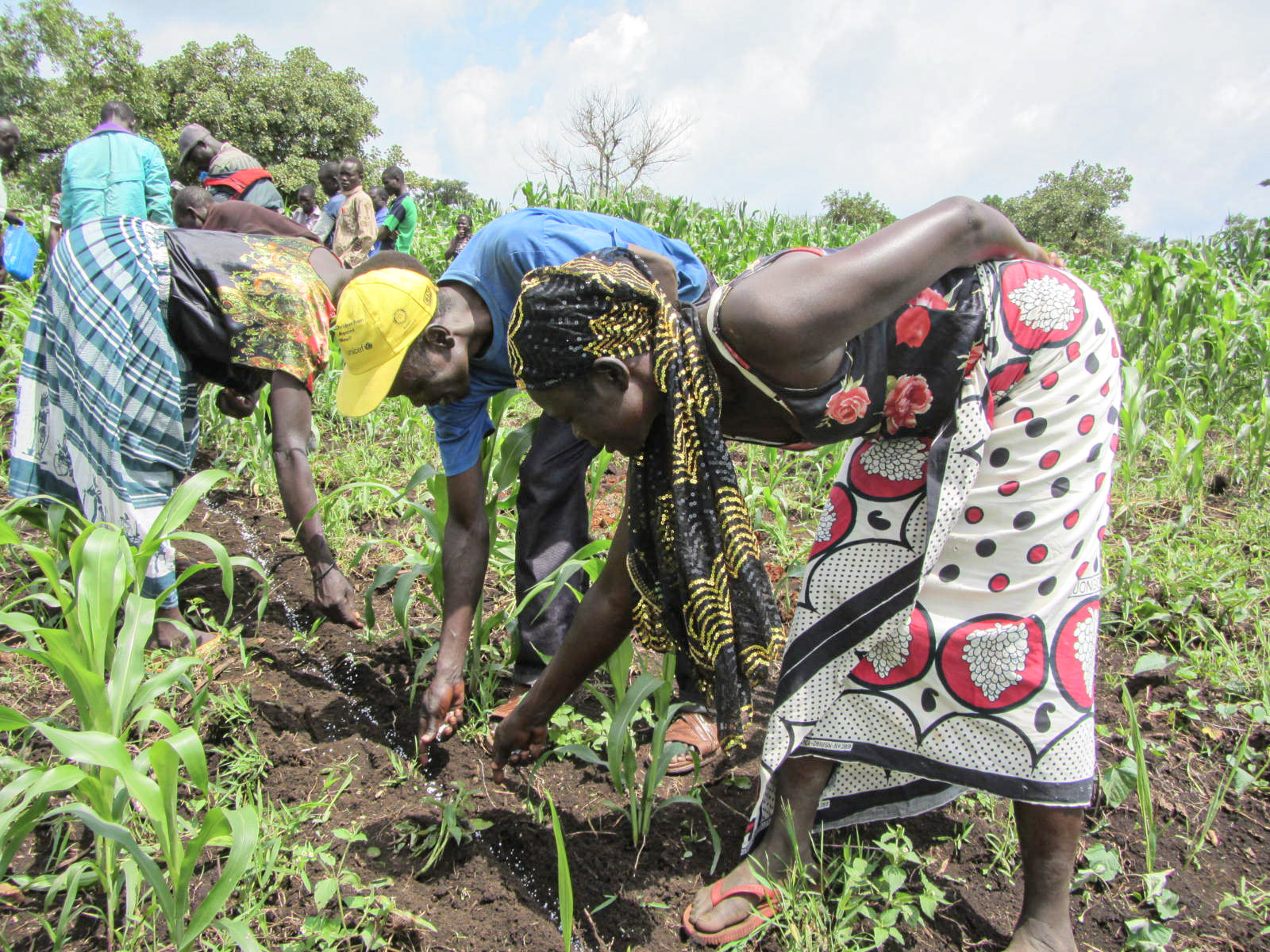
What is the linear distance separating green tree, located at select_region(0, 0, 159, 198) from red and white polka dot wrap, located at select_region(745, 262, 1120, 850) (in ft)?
86.0

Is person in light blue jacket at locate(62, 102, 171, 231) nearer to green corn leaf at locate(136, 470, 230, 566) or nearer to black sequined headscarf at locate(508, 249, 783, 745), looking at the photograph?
green corn leaf at locate(136, 470, 230, 566)

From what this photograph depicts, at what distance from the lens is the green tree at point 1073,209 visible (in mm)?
25484

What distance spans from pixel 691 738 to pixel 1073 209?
96.3ft

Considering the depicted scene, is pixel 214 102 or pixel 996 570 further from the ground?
pixel 214 102

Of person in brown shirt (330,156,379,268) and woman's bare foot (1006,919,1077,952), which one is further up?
person in brown shirt (330,156,379,268)

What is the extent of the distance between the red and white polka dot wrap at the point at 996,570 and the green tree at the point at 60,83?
2623 cm

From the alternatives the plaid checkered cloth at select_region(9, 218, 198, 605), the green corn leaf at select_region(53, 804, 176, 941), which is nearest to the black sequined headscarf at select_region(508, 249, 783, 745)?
the green corn leaf at select_region(53, 804, 176, 941)

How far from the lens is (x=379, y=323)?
5.87 feet

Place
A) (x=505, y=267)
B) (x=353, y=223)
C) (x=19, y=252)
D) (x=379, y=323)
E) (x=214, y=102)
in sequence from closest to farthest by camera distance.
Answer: (x=379, y=323)
(x=505, y=267)
(x=19, y=252)
(x=353, y=223)
(x=214, y=102)

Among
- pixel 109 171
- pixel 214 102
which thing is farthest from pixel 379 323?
pixel 214 102

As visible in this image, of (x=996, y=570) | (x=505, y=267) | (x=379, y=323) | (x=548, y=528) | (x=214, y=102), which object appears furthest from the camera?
(x=214, y=102)

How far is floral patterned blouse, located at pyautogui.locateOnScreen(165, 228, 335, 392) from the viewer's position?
2.39m

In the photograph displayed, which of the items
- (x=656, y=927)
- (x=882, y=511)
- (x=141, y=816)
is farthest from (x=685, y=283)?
(x=141, y=816)

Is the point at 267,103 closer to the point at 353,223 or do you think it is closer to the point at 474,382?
the point at 353,223
